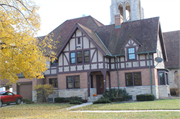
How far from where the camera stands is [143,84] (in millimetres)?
23234

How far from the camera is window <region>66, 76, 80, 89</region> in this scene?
25.7 meters

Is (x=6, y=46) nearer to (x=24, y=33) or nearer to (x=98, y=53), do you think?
(x=24, y=33)

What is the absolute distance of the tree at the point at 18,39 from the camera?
12827mm

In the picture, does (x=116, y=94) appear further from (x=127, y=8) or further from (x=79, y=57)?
(x=127, y=8)

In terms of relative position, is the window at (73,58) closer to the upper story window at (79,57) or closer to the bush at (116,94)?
the upper story window at (79,57)

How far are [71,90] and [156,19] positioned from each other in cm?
1414

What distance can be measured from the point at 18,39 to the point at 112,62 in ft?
46.5

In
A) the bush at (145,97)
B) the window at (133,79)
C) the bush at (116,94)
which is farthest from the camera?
the window at (133,79)

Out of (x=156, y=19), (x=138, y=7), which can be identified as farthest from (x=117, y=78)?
(x=138, y=7)

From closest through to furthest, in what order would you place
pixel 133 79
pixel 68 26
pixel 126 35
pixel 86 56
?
pixel 133 79
pixel 86 56
pixel 126 35
pixel 68 26

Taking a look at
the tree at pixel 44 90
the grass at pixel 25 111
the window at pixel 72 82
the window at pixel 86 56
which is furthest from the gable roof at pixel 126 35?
the grass at pixel 25 111

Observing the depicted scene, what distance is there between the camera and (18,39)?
1313 cm

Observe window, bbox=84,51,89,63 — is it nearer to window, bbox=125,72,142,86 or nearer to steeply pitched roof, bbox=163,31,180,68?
window, bbox=125,72,142,86

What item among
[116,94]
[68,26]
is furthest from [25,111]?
[68,26]
